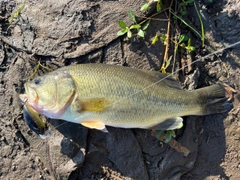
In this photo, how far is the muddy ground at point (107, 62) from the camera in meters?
3.94

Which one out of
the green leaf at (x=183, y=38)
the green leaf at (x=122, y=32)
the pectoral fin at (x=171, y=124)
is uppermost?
the green leaf at (x=122, y=32)

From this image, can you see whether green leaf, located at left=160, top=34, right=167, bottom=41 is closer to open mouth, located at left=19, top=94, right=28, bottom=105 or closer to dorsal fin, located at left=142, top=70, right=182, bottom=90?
dorsal fin, located at left=142, top=70, right=182, bottom=90

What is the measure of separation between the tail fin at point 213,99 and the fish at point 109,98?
40 mm

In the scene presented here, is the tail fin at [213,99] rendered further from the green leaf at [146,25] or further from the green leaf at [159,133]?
the green leaf at [146,25]

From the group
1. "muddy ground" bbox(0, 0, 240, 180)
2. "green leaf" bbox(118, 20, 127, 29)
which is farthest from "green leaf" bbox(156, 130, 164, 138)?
"green leaf" bbox(118, 20, 127, 29)

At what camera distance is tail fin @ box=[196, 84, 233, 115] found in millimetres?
3705

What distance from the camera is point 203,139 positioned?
412 centimetres

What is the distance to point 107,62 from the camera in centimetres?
395

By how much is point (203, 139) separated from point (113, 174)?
1122 millimetres

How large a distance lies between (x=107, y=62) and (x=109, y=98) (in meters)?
0.62

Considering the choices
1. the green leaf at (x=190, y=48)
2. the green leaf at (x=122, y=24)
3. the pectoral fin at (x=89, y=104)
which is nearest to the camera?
the pectoral fin at (x=89, y=104)

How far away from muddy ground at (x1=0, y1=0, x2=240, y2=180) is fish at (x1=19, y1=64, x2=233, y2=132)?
1.25 feet

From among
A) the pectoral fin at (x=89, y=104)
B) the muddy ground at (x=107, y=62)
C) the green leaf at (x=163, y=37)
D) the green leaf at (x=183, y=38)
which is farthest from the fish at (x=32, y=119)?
the green leaf at (x=183, y=38)

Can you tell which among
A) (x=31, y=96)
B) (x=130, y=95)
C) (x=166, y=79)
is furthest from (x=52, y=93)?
(x=166, y=79)
